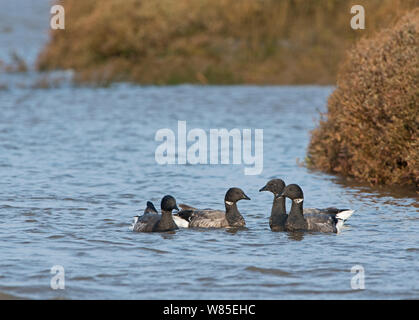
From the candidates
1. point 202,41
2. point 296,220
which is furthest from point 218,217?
point 202,41

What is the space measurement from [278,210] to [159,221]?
175 centimetres

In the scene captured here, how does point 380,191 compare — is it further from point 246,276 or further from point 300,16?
point 300,16

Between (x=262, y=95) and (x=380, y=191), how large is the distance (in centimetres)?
1812

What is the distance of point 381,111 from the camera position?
15.3 meters

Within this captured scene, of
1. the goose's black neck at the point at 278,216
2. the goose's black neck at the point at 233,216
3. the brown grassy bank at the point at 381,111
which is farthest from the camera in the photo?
the brown grassy bank at the point at 381,111

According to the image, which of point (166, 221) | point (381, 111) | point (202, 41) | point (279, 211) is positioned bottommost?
point (166, 221)

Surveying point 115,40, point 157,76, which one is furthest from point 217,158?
point 115,40

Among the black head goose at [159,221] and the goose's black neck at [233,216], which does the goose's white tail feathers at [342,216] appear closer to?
the goose's black neck at [233,216]

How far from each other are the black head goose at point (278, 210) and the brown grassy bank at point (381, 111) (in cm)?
279

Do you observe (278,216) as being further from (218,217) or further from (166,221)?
(166,221)

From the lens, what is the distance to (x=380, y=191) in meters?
15.0

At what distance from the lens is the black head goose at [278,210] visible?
11.9 meters

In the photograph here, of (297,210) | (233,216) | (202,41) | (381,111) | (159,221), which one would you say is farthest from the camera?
(202,41)

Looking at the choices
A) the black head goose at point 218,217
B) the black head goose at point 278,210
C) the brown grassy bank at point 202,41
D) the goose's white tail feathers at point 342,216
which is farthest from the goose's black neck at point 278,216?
the brown grassy bank at point 202,41
